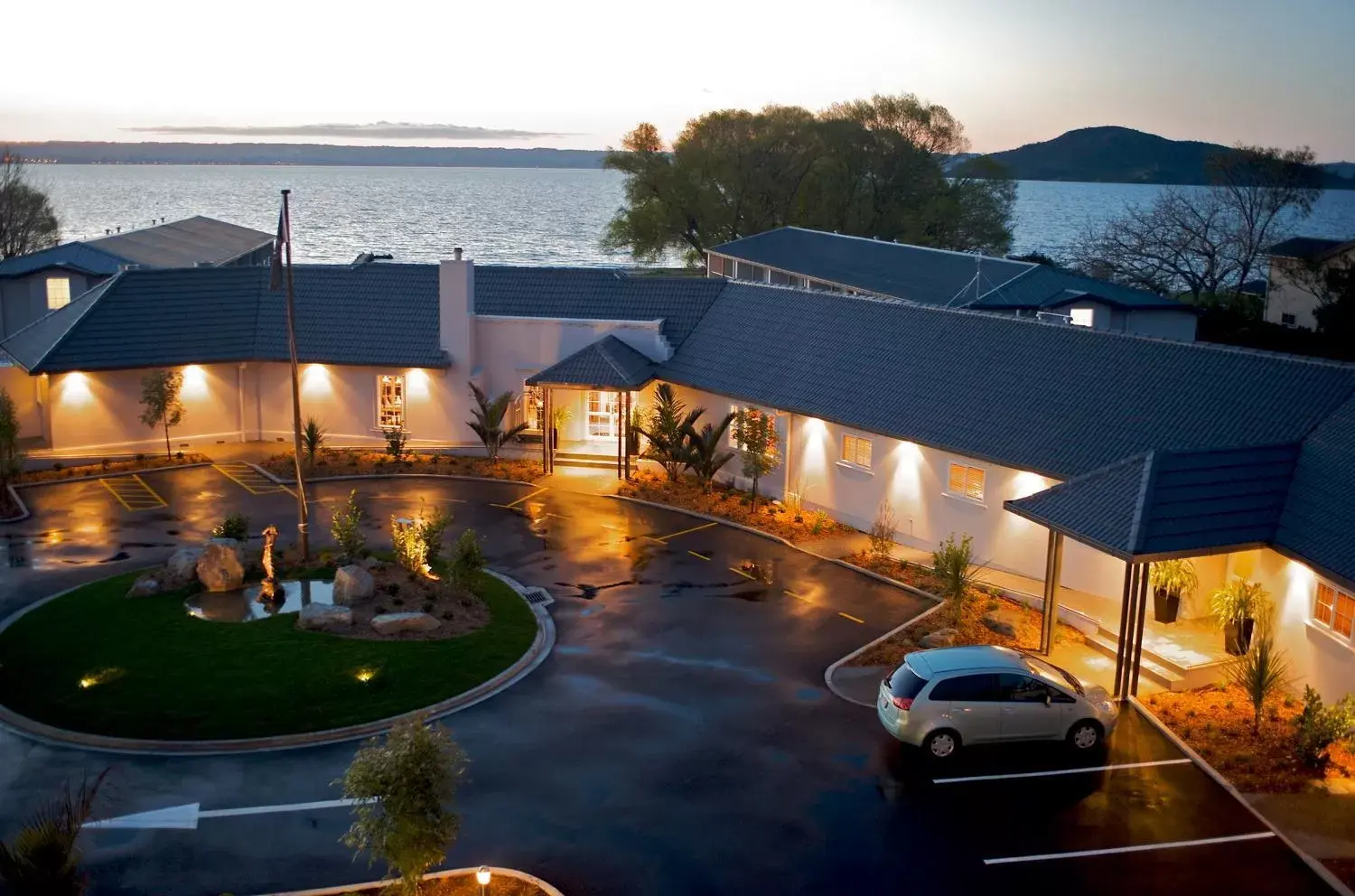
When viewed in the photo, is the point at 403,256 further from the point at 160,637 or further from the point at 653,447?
the point at 160,637

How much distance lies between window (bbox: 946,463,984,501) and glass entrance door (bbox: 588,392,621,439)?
46.8ft

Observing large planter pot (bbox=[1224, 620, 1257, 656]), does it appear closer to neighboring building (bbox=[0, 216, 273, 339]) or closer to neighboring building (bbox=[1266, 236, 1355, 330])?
neighboring building (bbox=[0, 216, 273, 339])

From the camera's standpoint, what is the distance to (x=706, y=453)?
1513 inches

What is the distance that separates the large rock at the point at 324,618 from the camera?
1045 inches

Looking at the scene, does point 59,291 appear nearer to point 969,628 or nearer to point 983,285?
point 983,285

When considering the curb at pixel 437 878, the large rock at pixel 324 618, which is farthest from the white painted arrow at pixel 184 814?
the large rock at pixel 324 618

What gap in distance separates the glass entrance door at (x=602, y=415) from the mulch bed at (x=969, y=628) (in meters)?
14.7

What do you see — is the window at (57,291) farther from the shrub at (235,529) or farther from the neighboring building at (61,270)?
the shrub at (235,529)

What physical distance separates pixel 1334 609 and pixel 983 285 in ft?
111

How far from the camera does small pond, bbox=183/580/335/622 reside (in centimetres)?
2741

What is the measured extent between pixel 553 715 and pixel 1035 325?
684 inches

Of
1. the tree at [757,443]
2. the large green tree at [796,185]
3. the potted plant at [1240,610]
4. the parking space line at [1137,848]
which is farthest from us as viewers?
the large green tree at [796,185]

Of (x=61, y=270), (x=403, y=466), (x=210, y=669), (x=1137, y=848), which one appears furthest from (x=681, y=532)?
(x=61, y=270)

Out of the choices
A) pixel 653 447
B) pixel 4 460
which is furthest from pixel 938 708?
pixel 4 460
